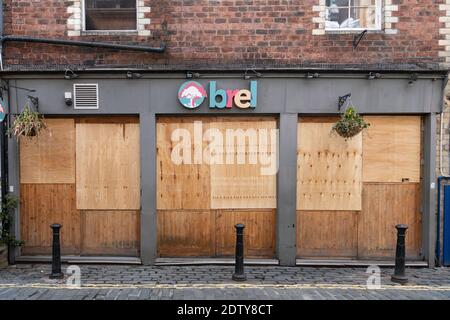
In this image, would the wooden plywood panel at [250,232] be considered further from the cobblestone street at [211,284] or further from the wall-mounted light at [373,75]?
the wall-mounted light at [373,75]

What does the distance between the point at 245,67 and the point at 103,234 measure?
177 inches

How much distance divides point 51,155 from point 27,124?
39.0 inches

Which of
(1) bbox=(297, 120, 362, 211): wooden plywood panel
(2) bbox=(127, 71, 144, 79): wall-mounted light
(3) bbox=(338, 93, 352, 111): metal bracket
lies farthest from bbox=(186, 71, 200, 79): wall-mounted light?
(3) bbox=(338, 93, 352, 111): metal bracket

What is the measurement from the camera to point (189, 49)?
7.30 meters

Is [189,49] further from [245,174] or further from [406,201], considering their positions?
[406,201]

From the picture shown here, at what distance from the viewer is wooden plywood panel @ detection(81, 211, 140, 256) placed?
24.7 ft

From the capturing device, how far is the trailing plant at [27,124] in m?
6.66

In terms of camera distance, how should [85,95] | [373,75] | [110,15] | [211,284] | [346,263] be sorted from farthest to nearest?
[110,15] < [346,263] < [85,95] < [373,75] < [211,284]

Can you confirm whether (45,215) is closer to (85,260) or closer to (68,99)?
(85,260)

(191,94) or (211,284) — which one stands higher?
(191,94)

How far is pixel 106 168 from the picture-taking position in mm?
7484

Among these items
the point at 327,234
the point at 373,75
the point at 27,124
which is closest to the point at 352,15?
the point at 373,75

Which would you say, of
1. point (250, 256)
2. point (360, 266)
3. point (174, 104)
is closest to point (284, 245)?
point (250, 256)

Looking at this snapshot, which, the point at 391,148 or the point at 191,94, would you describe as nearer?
the point at 191,94
